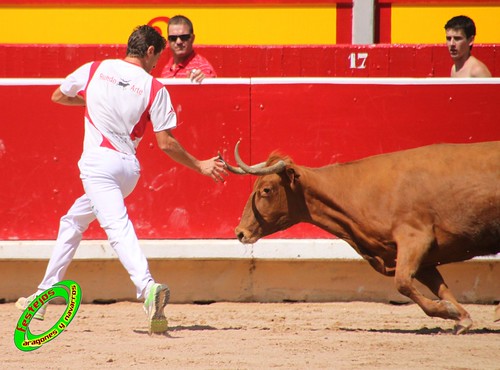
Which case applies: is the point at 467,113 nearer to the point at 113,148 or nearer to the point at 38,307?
the point at 113,148

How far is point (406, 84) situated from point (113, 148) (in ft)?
8.52

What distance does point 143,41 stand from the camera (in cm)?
662

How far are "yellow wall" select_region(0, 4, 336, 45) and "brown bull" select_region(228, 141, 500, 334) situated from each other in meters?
3.46

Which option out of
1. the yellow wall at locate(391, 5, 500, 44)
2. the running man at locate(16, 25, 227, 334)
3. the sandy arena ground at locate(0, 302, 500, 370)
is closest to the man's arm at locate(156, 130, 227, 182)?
the running man at locate(16, 25, 227, 334)

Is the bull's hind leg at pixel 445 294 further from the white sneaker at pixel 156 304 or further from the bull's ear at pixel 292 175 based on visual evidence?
the white sneaker at pixel 156 304

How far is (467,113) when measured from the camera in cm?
827

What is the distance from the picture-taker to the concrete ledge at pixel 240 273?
8266 mm

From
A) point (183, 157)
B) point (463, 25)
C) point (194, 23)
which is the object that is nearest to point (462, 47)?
point (463, 25)

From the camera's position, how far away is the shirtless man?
8.16 m

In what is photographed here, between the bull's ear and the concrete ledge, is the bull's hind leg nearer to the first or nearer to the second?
the bull's ear

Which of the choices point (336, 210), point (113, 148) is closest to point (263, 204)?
point (336, 210)

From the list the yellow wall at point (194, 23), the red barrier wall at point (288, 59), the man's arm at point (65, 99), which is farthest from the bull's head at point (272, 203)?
the yellow wall at point (194, 23)

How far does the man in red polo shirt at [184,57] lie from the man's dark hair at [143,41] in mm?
1563

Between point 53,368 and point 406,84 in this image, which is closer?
point 53,368
